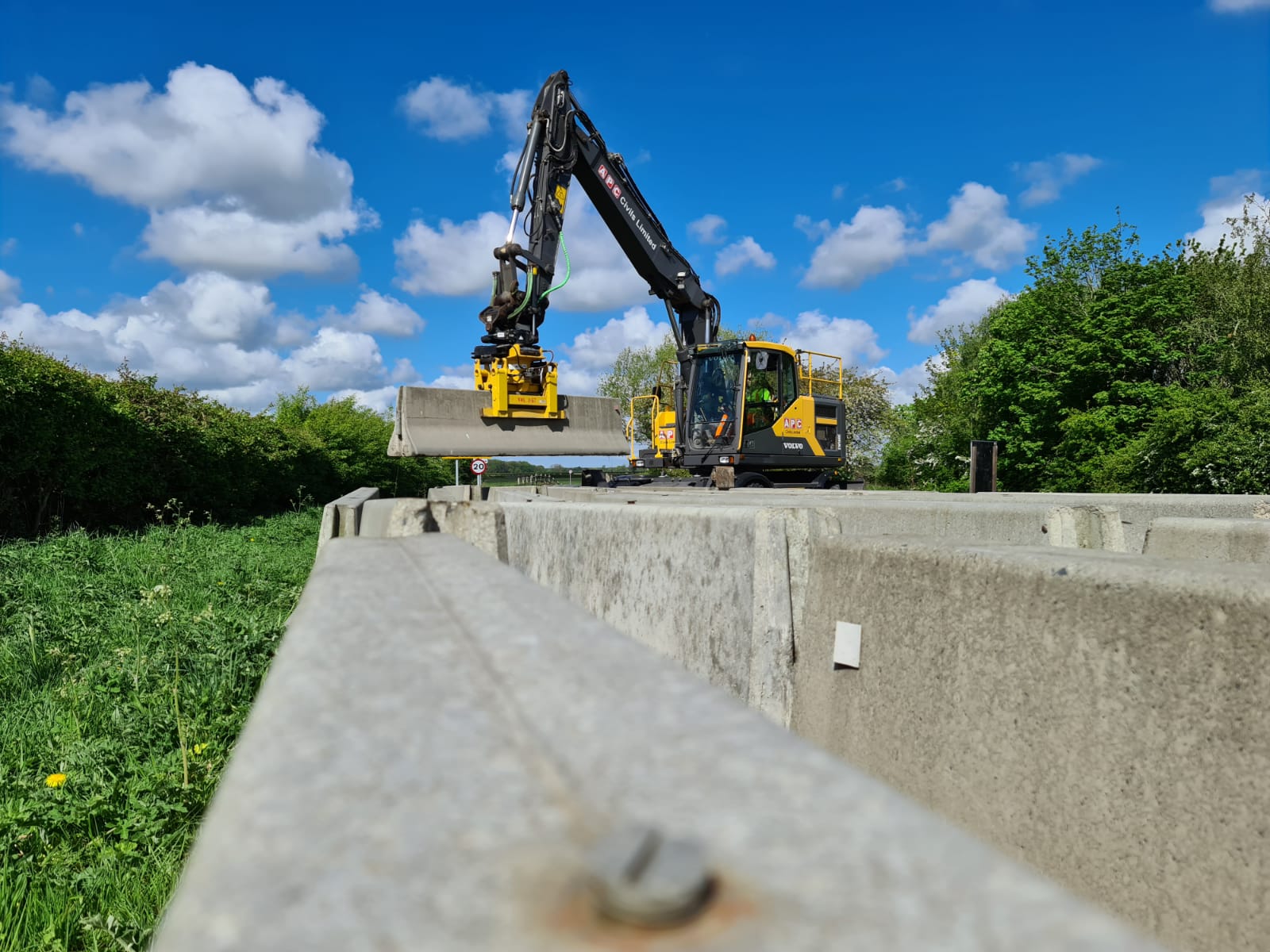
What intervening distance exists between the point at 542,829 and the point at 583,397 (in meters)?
14.1

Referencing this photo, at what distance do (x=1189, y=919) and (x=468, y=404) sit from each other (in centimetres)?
1220

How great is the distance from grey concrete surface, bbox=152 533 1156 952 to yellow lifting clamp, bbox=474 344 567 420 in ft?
39.5

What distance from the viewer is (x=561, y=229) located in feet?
44.0

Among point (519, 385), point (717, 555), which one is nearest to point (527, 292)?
point (519, 385)

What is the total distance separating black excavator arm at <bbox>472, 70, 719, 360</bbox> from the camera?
12492 millimetres

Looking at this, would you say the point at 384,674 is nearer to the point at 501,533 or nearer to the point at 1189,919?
the point at 1189,919

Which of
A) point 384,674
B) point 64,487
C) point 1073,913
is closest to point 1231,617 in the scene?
point 1073,913

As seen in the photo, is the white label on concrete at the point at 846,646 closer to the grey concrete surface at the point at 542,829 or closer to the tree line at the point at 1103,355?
the grey concrete surface at the point at 542,829

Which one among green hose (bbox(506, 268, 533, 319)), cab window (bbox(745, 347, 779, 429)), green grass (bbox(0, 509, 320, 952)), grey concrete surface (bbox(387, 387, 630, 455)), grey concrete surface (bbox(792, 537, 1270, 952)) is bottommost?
green grass (bbox(0, 509, 320, 952))

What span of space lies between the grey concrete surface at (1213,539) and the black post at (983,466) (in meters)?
4.75

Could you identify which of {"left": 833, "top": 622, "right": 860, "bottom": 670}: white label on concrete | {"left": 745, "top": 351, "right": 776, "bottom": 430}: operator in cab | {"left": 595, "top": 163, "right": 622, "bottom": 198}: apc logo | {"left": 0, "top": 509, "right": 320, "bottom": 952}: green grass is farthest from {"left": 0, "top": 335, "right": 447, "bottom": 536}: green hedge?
{"left": 833, "top": 622, "right": 860, "bottom": 670}: white label on concrete

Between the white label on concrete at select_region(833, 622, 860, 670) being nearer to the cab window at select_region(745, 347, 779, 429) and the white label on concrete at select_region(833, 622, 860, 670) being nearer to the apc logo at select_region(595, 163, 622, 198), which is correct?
the cab window at select_region(745, 347, 779, 429)

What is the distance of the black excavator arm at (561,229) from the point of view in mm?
12492

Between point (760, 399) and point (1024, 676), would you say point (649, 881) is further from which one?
point (760, 399)
